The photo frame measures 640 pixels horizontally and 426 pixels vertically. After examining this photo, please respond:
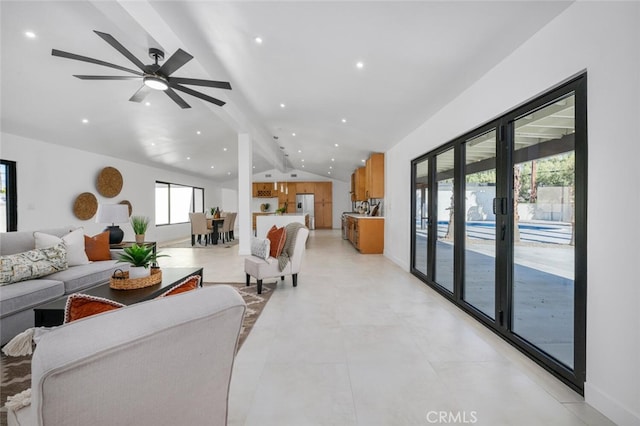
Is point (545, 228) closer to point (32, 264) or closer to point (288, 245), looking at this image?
point (288, 245)

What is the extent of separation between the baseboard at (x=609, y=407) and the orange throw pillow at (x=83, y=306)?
2531 millimetres

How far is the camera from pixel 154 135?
634 centimetres

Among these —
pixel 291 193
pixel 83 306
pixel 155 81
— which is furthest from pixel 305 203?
pixel 83 306

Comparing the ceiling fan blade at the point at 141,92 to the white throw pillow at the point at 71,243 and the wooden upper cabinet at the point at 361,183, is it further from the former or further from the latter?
the wooden upper cabinet at the point at 361,183

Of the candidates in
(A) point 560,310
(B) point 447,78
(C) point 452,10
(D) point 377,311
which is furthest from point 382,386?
(B) point 447,78

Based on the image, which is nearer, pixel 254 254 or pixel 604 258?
pixel 604 258

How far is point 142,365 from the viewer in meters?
0.75

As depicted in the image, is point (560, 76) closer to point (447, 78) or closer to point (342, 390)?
point (447, 78)

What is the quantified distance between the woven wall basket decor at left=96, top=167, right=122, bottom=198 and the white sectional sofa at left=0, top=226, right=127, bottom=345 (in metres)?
3.59

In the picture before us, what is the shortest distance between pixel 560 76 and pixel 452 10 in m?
0.89

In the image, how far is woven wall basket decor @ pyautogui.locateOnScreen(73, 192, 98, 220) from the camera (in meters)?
5.92

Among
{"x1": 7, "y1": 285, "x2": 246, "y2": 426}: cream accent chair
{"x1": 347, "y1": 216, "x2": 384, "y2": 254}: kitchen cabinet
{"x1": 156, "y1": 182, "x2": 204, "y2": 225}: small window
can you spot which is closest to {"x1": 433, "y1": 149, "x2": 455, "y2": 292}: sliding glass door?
{"x1": 347, "y1": 216, "x2": 384, "y2": 254}: kitchen cabinet

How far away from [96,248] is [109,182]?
388cm

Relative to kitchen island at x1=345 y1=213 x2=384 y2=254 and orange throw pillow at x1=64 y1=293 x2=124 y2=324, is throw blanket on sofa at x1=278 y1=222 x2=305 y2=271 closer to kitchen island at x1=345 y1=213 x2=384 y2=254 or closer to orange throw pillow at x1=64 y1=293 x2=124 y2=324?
orange throw pillow at x1=64 y1=293 x2=124 y2=324
